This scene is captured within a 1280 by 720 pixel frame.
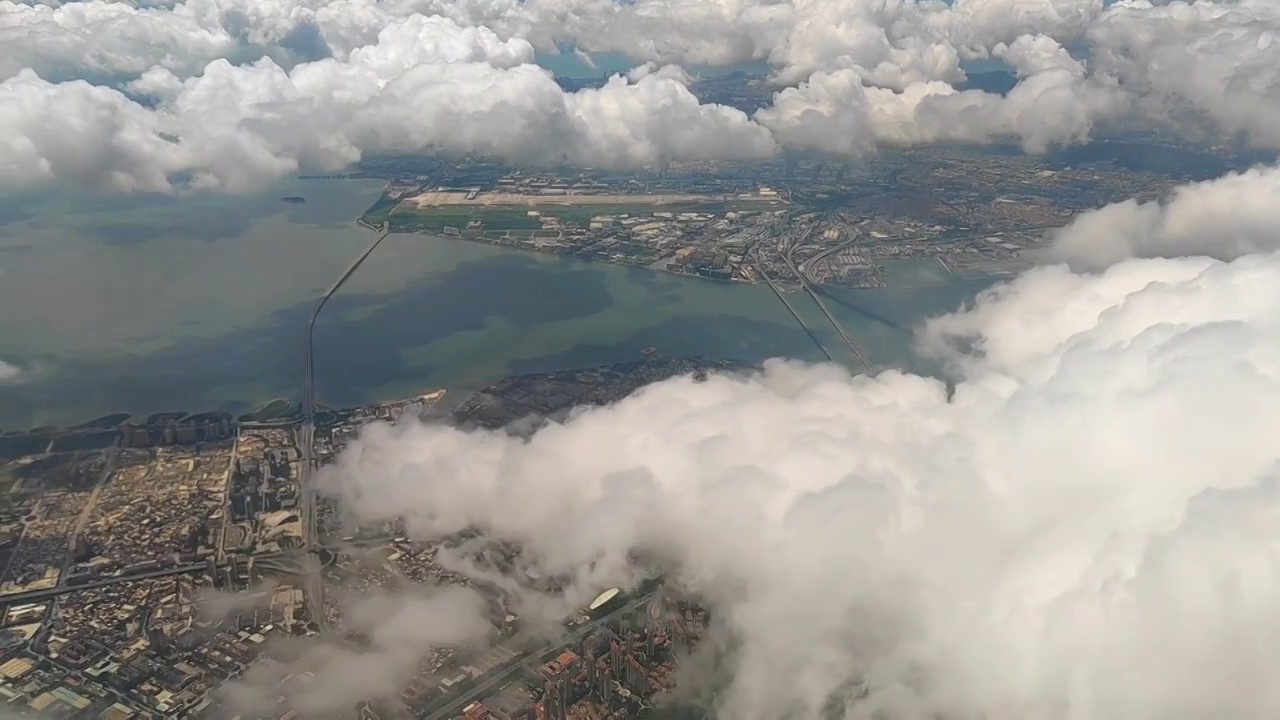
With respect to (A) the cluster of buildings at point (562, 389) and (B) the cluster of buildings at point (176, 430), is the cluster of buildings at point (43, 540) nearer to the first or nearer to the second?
(B) the cluster of buildings at point (176, 430)

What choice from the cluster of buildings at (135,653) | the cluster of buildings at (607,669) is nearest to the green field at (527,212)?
the cluster of buildings at (135,653)

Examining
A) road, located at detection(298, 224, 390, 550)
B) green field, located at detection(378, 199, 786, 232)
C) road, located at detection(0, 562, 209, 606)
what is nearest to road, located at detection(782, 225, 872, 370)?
green field, located at detection(378, 199, 786, 232)

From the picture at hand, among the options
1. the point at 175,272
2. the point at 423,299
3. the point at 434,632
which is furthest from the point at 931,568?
the point at 175,272

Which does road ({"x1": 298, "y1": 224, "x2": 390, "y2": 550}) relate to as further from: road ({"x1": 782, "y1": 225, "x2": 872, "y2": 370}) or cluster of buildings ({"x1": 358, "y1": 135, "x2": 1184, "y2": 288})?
road ({"x1": 782, "y1": 225, "x2": 872, "y2": 370})

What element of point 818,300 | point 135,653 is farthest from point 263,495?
point 818,300

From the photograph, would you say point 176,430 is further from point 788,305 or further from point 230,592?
point 788,305

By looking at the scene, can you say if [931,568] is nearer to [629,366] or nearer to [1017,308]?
[1017,308]
